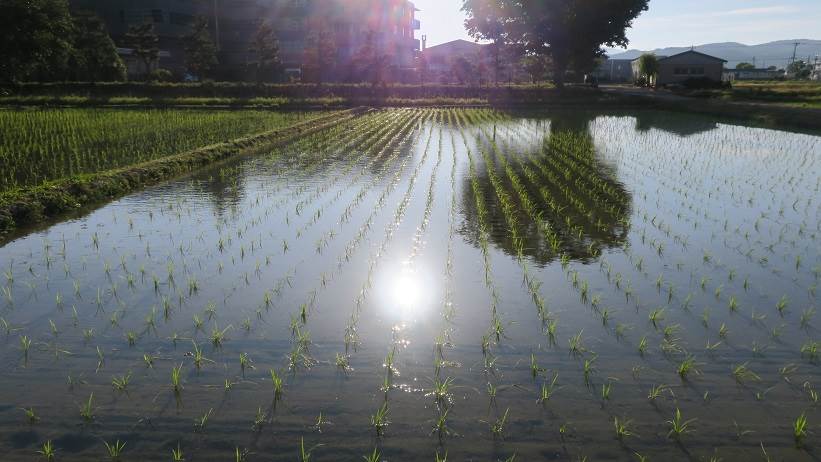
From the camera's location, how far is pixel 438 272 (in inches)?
210

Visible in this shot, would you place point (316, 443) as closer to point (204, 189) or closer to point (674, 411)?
point (674, 411)

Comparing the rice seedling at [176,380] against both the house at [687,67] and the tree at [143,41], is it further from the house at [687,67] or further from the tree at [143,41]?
the house at [687,67]

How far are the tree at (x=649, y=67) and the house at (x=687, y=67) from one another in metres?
0.36

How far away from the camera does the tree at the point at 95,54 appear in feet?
112

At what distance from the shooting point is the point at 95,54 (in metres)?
34.2

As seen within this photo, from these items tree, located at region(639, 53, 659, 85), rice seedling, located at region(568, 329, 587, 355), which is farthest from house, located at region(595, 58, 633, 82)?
rice seedling, located at region(568, 329, 587, 355)

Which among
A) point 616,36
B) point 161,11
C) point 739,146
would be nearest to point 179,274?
point 739,146

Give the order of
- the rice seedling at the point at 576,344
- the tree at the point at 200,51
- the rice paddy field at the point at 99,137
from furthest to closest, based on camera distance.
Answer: the tree at the point at 200,51 → the rice paddy field at the point at 99,137 → the rice seedling at the point at 576,344

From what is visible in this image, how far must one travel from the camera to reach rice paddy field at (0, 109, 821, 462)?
2.87 meters

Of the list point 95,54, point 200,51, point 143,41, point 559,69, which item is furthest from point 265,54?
point 559,69

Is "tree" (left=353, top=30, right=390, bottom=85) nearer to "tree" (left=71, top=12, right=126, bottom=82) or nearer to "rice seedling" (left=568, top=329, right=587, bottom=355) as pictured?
"tree" (left=71, top=12, right=126, bottom=82)

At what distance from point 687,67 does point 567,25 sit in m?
15.3

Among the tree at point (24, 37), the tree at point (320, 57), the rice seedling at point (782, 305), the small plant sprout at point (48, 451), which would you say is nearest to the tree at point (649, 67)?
the tree at point (320, 57)

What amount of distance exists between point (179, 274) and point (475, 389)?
3.18m
